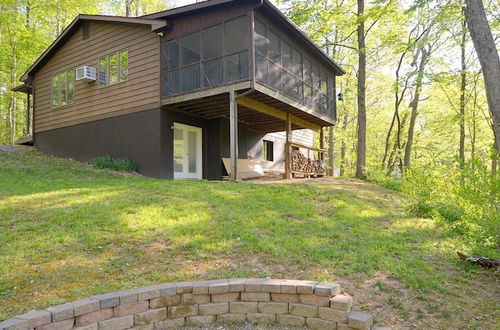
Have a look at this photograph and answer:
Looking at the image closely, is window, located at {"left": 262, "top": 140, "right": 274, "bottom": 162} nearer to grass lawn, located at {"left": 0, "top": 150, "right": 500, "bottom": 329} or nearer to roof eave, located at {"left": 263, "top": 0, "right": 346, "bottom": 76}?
roof eave, located at {"left": 263, "top": 0, "right": 346, "bottom": 76}

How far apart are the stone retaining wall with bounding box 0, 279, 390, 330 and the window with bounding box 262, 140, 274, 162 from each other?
1264 cm

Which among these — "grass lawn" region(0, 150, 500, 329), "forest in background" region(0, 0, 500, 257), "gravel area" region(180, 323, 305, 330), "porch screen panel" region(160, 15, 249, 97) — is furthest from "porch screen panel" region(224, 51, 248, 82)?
"gravel area" region(180, 323, 305, 330)

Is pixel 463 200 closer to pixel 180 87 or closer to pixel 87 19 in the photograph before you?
pixel 180 87

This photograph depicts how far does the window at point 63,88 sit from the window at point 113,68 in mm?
1758

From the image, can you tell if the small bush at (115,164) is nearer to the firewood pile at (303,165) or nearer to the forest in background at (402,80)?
the firewood pile at (303,165)

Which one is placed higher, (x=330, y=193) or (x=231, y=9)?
(x=231, y=9)

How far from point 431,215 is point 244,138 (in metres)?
8.18

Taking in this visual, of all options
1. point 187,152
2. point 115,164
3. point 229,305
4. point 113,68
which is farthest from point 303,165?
point 229,305

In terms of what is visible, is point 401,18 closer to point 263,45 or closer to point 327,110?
point 327,110

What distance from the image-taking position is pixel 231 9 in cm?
974

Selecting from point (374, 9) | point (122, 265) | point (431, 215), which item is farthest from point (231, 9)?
point (122, 265)

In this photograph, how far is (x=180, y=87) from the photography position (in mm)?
10555

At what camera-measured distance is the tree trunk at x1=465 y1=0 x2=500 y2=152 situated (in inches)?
218

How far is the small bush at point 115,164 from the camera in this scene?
36.5 ft
